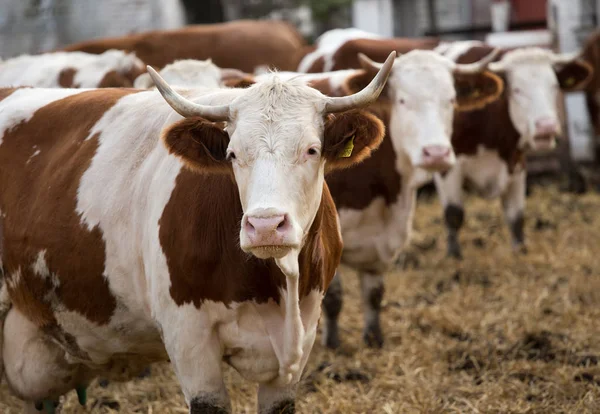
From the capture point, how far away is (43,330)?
383cm

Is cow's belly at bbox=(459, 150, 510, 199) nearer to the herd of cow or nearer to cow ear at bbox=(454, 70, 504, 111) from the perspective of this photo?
cow ear at bbox=(454, 70, 504, 111)

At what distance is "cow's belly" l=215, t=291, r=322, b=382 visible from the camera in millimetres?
3248

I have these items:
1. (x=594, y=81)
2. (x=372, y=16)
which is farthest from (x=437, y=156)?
(x=372, y=16)

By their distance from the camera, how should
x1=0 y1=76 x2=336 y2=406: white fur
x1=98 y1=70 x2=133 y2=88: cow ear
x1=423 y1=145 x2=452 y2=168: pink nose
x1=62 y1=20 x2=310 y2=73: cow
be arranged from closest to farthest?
x1=0 y1=76 x2=336 y2=406: white fur < x1=423 y1=145 x2=452 y2=168: pink nose < x1=98 y1=70 x2=133 y2=88: cow ear < x1=62 y1=20 x2=310 y2=73: cow

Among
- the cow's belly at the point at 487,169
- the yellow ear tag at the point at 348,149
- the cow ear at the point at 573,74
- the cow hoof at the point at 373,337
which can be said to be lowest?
the cow's belly at the point at 487,169

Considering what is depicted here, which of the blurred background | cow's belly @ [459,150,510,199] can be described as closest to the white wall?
the blurred background

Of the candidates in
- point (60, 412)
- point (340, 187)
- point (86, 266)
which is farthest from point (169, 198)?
point (340, 187)

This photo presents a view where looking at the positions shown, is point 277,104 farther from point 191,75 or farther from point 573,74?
point 573,74

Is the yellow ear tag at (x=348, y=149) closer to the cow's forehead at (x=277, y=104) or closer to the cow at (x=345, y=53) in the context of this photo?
the cow's forehead at (x=277, y=104)

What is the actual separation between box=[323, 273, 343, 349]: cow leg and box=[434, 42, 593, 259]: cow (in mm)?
2604

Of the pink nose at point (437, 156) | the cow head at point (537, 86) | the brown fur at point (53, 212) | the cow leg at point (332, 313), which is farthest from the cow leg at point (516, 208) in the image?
the brown fur at point (53, 212)

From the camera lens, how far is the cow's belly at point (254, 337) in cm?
325

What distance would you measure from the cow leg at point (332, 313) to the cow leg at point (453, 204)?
266 centimetres

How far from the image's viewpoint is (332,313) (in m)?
5.67
